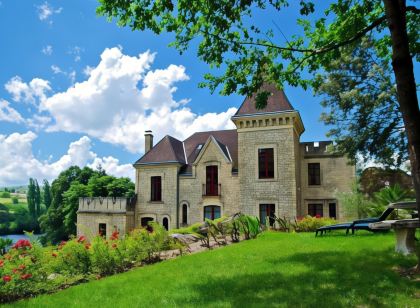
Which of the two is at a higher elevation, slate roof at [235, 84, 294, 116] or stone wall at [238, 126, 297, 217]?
slate roof at [235, 84, 294, 116]

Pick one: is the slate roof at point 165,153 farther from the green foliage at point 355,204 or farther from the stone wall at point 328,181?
the green foliage at point 355,204

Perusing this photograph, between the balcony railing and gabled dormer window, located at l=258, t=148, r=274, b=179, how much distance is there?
10.4 ft

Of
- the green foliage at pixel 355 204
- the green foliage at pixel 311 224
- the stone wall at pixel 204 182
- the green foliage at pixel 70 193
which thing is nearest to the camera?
the green foliage at pixel 311 224

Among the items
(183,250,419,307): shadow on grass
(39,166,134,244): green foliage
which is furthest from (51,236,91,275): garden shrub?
(39,166,134,244): green foliage

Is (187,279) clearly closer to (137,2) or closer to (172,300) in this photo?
(172,300)

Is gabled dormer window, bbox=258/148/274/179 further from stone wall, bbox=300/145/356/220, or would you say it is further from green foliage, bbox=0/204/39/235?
green foliage, bbox=0/204/39/235

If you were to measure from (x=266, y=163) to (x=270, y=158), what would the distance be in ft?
1.40

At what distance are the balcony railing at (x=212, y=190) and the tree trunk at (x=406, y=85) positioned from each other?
19.6 meters

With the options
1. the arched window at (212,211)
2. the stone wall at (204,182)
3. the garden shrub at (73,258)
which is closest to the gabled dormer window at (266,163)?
the stone wall at (204,182)

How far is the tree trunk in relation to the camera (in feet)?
16.9

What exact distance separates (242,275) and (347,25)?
619 cm

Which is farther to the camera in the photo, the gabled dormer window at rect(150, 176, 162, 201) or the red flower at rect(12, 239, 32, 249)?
the gabled dormer window at rect(150, 176, 162, 201)

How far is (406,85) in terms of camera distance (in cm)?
530

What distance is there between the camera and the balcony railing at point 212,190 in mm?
24578
